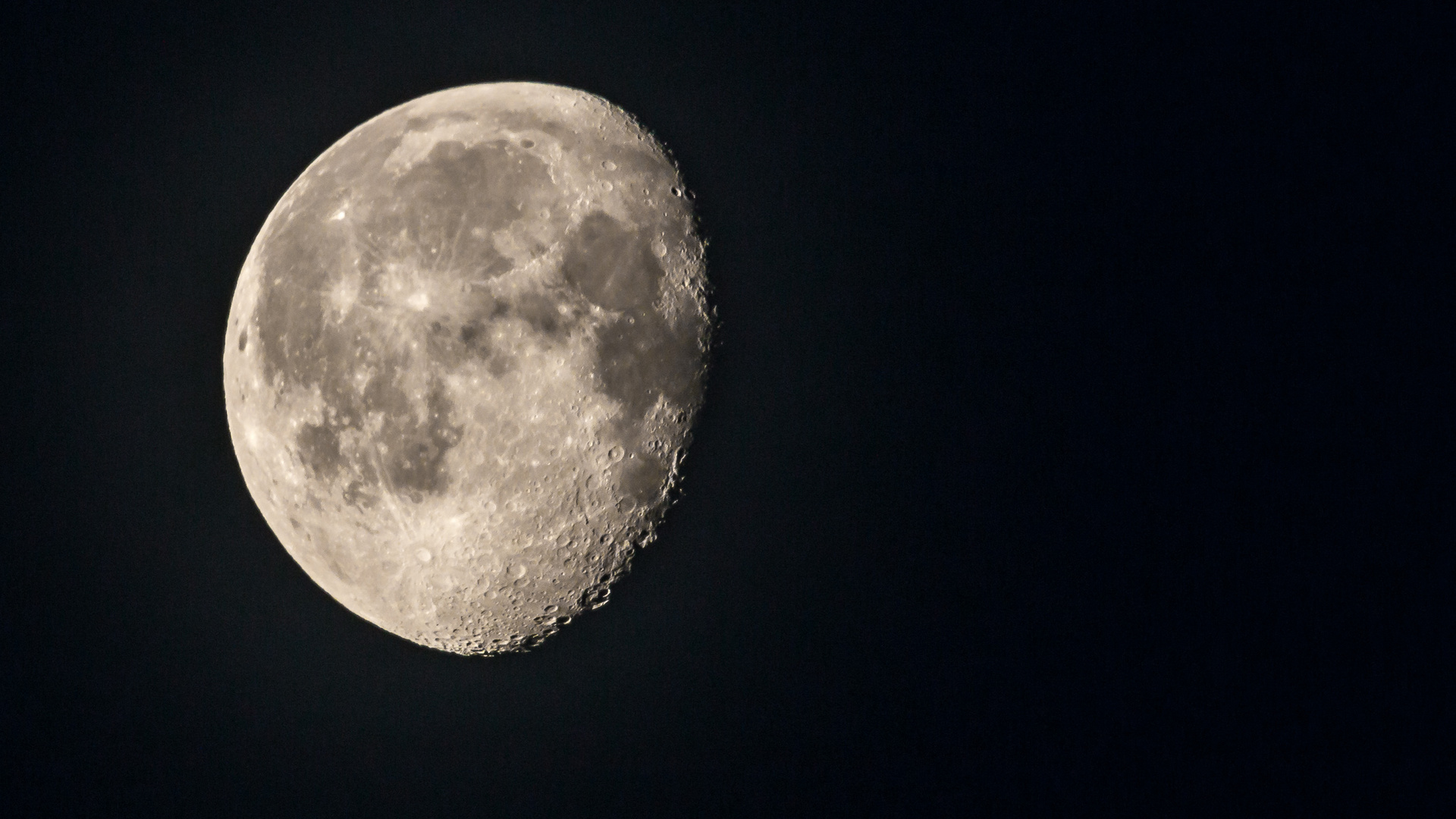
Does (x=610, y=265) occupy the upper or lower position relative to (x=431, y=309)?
upper

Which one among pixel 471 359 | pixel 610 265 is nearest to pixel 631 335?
pixel 610 265

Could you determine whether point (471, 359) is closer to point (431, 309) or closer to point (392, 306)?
point (431, 309)

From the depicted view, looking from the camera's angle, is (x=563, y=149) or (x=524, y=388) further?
(x=563, y=149)

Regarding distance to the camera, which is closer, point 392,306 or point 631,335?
point 392,306

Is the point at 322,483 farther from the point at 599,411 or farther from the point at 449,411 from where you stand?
the point at 599,411

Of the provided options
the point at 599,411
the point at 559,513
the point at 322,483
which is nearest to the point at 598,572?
the point at 559,513

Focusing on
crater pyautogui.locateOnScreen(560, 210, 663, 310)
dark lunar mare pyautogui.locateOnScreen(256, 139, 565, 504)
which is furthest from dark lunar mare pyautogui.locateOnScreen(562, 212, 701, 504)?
dark lunar mare pyautogui.locateOnScreen(256, 139, 565, 504)

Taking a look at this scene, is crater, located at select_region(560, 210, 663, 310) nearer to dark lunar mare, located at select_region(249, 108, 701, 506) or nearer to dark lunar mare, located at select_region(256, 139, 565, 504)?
dark lunar mare, located at select_region(249, 108, 701, 506)

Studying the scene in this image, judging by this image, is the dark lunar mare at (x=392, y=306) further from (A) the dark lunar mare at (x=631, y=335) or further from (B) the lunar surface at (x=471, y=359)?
(A) the dark lunar mare at (x=631, y=335)
